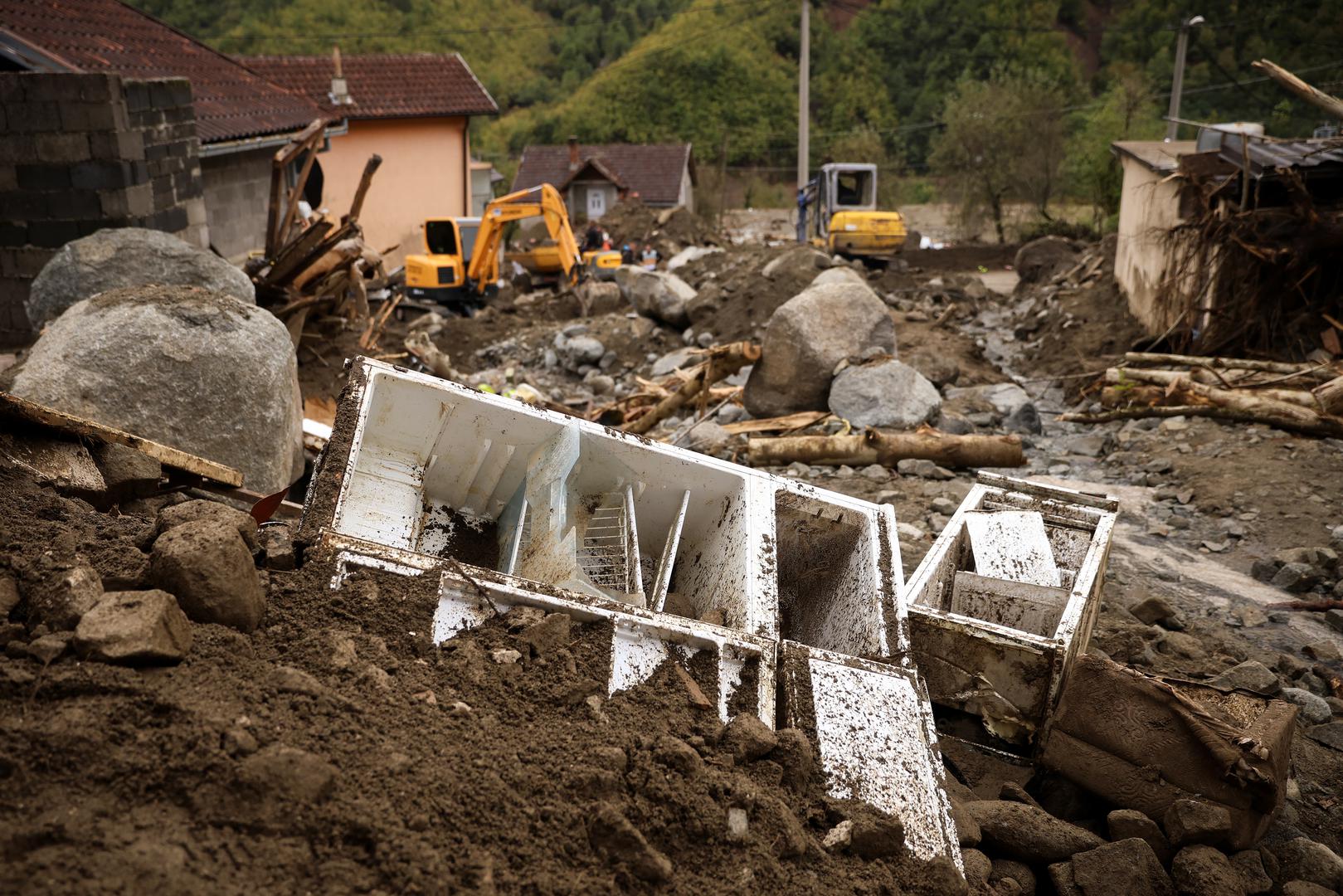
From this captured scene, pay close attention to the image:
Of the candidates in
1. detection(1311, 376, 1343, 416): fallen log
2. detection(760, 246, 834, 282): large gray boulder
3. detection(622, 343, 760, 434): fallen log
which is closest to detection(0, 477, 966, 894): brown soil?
detection(622, 343, 760, 434): fallen log

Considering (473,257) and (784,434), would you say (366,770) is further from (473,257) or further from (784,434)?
(473,257)

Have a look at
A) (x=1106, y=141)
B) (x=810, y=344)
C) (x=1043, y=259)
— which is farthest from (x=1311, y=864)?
(x=1106, y=141)

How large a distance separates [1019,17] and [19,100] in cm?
5420

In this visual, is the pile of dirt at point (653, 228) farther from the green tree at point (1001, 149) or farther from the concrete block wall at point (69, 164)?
the concrete block wall at point (69, 164)

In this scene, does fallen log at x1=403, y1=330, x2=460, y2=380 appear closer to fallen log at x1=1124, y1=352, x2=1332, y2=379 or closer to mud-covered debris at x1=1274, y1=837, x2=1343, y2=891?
fallen log at x1=1124, y1=352, x2=1332, y2=379

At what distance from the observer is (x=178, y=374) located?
472cm

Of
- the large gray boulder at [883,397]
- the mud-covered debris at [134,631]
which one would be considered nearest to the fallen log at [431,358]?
the large gray boulder at [883,397]

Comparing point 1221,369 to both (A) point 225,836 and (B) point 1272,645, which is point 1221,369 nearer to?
(B) point 1272,645

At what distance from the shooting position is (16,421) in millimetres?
3420

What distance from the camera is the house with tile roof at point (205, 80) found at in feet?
33.2

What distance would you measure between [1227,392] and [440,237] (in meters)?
12.7

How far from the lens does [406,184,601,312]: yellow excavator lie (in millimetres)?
16203

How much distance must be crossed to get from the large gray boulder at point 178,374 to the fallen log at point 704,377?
4430mm

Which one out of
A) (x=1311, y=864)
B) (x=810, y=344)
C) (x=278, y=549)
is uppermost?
(x=278, y=549)
